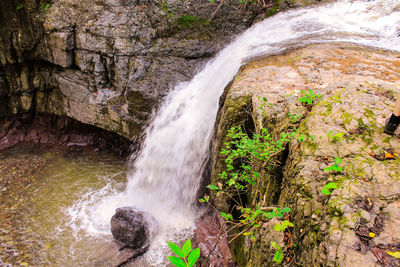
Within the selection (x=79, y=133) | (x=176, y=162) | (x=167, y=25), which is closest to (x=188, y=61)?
(x=167, y=25)

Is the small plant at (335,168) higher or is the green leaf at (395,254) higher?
the small plant at (335,168)

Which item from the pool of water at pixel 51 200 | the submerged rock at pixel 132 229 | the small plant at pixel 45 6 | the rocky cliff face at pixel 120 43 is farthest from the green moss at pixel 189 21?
the submerged rock at pixel 132 229

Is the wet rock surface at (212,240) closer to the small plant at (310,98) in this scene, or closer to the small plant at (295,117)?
the small plant at (295,117)

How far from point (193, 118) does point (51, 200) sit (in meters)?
3.87

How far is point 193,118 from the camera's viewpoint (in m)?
5.50

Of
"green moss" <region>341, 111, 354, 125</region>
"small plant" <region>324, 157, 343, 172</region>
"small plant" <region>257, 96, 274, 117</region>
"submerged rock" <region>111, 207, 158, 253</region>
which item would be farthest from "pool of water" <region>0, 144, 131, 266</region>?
"green moss" <region>341, 111, 354, 125</region>

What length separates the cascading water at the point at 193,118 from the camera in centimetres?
525

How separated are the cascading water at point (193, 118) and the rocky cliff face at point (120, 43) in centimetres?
54

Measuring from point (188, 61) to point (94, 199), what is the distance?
4099 millimetres

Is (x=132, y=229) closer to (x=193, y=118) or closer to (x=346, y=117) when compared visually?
(x=193, y=118)

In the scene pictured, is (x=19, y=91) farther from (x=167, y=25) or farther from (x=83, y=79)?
(x=167, y=25)

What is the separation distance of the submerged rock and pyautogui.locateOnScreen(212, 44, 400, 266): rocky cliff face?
6.32 ft

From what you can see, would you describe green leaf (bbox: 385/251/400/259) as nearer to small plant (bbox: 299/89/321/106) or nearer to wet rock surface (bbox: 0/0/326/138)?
small plant (bbox: 299/89/321/106)

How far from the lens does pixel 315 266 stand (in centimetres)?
167
